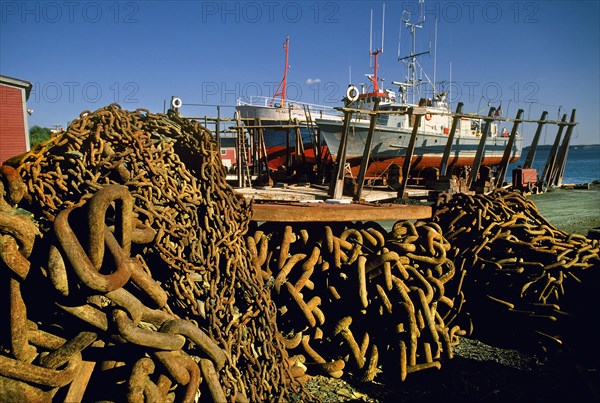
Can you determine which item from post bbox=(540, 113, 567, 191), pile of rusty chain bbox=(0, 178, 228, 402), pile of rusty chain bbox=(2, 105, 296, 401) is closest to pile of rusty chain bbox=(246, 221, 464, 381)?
pile of rusty chain bbox=(2, 105, 296, 401)

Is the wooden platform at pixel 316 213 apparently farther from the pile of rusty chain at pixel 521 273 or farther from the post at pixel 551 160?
the post at pixel 551 160

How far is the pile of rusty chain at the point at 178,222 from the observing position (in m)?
2.20

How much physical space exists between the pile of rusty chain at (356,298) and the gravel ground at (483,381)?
0.09 metres

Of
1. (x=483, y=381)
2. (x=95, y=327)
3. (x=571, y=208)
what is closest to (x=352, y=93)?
(x=483, y=381)

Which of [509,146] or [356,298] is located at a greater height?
[509,146]

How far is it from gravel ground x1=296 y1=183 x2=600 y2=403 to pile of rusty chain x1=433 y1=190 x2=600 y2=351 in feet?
0.64

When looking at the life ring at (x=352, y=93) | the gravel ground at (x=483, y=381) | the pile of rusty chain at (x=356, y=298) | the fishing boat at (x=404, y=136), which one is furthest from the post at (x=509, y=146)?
the pile of rusty chain at (x=356, y=298)

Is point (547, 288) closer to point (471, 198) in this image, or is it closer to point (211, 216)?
point (471, 198)

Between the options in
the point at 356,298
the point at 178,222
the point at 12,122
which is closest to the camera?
the point at 178,222

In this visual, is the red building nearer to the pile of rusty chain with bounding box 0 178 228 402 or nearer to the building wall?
the building wall

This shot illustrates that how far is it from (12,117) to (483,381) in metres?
24.1

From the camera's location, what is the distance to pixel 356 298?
114 inches

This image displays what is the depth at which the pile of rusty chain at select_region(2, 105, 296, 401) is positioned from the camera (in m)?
2.20

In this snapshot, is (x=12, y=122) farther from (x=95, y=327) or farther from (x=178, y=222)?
(x=95, y=327)
